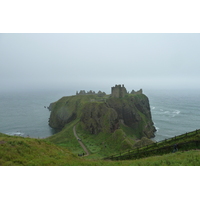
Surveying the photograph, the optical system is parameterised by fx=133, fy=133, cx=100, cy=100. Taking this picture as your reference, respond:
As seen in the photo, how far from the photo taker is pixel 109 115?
79438mm

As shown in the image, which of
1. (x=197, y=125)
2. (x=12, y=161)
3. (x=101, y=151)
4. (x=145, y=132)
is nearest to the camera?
(x=12, y=161)

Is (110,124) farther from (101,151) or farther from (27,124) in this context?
(27,124)

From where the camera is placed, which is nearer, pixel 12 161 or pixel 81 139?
pixel 12 161

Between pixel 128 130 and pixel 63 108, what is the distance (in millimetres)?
63164

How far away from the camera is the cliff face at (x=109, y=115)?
80.9m

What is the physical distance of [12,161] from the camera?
1359 centimetres

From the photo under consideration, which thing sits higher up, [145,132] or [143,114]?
[143,114]

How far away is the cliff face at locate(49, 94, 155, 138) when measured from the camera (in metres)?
80.9

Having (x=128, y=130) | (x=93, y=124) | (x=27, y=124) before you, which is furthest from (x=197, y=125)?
(x=27, y=124)

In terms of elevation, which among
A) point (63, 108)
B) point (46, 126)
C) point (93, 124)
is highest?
point (63, 108)

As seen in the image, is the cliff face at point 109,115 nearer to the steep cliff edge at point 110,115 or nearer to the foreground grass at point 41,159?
the steep cliff edge at point 110,115

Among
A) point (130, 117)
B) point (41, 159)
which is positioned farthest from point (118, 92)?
point (41, 159)

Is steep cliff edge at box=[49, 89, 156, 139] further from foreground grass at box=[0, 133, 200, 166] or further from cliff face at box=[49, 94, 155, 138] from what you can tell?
foreground grass at box=[0, 133, 200, 166]

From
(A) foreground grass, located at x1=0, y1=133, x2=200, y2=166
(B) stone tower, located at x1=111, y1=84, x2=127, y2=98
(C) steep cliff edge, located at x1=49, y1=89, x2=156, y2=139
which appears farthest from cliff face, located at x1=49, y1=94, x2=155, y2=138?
(A) foreground grass, located at x1=0, y1=133, x2=200, y2=166
